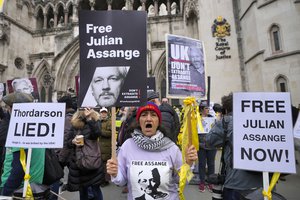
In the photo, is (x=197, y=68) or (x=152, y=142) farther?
(x=197, y=68)

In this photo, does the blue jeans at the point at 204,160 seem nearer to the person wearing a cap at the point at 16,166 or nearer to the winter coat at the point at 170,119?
the winter coat at the point at 170,119

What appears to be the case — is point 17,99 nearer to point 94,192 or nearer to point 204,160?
point 94,192

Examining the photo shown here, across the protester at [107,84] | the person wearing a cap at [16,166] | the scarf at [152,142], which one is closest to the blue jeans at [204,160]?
the scarf at [152,142]

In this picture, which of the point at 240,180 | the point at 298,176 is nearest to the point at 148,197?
the point at 240,180

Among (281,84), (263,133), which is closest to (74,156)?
(263,133)

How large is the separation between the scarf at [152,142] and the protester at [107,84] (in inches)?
16.0

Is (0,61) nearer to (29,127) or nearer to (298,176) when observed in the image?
(29,127)

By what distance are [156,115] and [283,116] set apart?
1203 millimetres

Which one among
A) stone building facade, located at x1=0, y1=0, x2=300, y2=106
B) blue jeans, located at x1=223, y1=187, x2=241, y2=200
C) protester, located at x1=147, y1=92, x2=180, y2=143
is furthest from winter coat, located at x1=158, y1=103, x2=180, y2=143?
stone building facade, located at x1=0, y1=0, x2=300, y2=106

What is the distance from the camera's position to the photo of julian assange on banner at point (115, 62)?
7.09ft

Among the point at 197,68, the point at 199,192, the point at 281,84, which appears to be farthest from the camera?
the point at 281,84

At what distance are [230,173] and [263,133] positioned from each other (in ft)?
2.32

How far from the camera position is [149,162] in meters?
2.04

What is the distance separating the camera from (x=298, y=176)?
17.7ft
